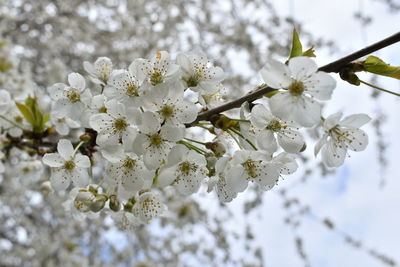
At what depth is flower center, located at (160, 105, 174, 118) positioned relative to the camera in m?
1.01

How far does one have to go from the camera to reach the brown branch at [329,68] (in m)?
0.82

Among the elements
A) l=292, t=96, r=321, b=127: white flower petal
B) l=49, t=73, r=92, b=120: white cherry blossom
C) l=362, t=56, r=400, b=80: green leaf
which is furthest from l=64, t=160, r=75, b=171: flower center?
l=362, t=56, r=400, b=80: green leaf

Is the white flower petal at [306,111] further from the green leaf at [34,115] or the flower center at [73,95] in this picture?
the green leaf at [34,115]

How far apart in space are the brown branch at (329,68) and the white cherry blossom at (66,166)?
43 centimetres

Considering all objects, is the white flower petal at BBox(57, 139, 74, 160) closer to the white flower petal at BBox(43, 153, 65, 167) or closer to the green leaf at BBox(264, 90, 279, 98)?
the white flower petal at BBox(43, 153, 65, 167)

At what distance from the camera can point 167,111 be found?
1.02 meters

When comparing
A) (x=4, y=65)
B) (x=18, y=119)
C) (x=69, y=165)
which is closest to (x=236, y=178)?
(x=69, y=165)

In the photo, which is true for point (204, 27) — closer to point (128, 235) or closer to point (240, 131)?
point (128, 235)

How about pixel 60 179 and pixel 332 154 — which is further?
pixel 60 179

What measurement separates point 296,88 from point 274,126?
158 millimetres

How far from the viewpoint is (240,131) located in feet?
3.48

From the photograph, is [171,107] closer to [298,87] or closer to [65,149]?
[298,87]

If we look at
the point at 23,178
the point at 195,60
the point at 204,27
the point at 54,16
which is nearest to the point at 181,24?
the point at 204,27

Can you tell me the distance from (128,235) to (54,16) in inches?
110
